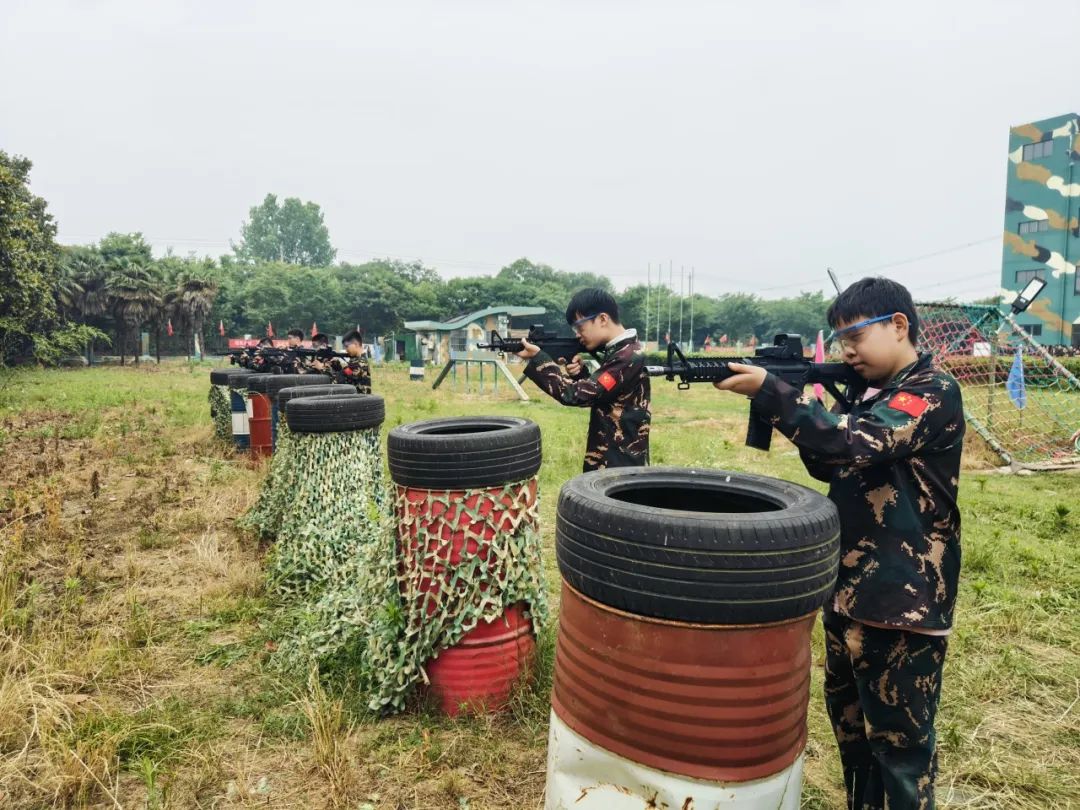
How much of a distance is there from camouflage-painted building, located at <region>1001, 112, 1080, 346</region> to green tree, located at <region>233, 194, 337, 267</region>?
74921mm

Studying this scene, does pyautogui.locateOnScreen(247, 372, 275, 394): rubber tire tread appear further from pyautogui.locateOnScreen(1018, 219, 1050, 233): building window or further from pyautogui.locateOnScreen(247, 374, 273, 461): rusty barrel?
pyautogui.locateOnScreen(1018, 219, 1050, 233): building window

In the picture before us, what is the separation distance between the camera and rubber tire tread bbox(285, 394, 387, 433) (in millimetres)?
4516

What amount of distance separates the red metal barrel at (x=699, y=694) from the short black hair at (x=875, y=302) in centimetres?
100

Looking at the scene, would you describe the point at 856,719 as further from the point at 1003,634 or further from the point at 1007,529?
the point at 1007,529

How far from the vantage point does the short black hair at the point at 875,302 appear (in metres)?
2.10

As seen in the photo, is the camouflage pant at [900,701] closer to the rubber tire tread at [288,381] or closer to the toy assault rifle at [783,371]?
the toy assault rifle at [783,371]

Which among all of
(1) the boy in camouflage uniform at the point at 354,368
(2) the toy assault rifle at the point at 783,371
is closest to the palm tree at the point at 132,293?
(1) the boy in camouflage uniform at the point at 354,368

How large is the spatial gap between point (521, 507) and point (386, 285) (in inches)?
1826

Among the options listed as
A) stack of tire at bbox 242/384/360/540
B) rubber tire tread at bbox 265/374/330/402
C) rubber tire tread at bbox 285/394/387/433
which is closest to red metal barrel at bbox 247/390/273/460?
rubber tire tread at bbox 265/374/330/402

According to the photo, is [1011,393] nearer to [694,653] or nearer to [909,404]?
[909,404]

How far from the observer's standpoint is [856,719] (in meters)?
2.34

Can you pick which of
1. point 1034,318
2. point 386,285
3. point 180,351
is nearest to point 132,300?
point 180,351

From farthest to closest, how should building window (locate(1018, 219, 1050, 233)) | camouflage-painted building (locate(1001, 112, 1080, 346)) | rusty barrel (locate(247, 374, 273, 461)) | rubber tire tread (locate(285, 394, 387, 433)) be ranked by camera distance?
building window (locate(1018, 219, 1050, 233))
camouflage-painted building (locate(1001, 112, 1080, 346))
rusty barrel (locate(247, 374, 273, 461))
rubber tire tread (locate(285, 394, 387, 433))

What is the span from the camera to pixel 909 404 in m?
1.94
